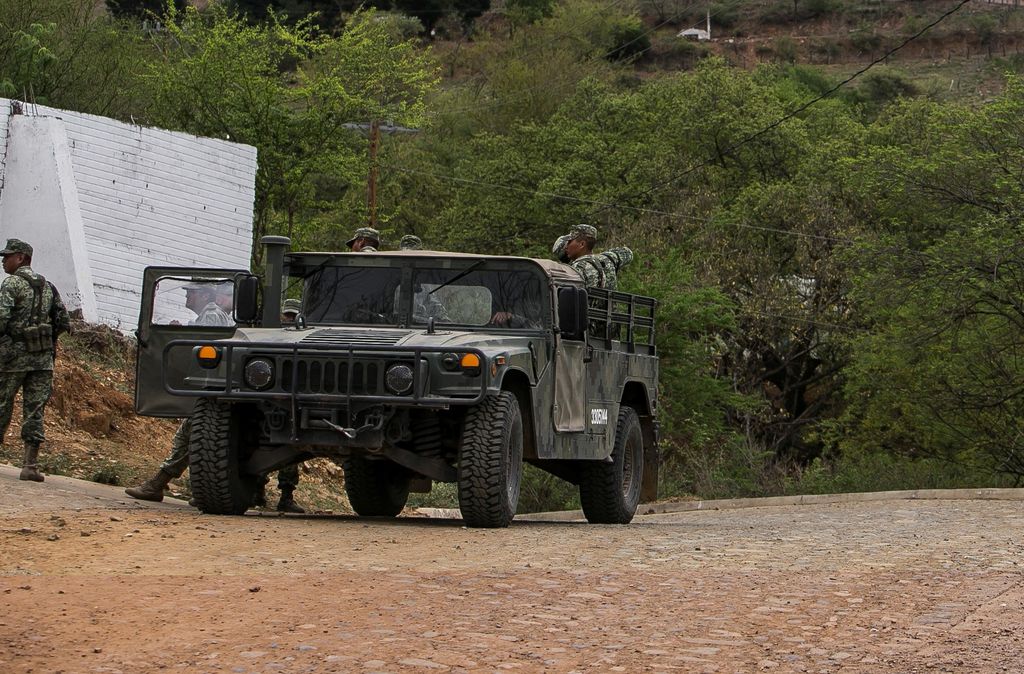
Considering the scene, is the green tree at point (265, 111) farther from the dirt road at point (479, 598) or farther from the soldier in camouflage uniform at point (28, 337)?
the dirt road at point (479, 598)

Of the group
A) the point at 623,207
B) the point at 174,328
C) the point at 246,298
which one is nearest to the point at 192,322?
the point at 174,328

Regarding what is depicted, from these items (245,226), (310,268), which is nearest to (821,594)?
(310,268)

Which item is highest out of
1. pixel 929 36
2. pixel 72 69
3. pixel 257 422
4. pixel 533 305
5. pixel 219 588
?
pixel 929 36

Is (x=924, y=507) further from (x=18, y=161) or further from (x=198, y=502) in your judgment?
(x=18, y=161)

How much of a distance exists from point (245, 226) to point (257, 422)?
11.8 metres

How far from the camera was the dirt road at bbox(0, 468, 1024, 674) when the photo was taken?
605 centimetres

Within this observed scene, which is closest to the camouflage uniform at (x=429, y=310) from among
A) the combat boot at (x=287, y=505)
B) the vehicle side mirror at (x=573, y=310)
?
the vehicle side mirror at (x=573, y=310)

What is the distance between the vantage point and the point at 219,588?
7352 millimetres

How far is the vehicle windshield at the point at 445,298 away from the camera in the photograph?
1164cm

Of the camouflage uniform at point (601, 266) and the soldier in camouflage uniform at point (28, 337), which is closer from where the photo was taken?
the soldier in camouflage uniform at point (28, 337)

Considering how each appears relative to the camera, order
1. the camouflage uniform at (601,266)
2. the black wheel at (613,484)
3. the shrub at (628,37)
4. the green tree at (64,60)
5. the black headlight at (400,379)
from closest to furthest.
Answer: the black headlight at (400,379), the camouflage uniform at (601,266), the black wheel at (613,484), the green tree at (64,60), the shrub at (628,37)

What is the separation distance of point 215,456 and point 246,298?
1.42 m

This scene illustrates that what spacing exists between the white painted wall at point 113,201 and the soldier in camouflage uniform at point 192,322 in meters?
6.72

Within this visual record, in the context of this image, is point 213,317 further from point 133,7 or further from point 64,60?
point 133,7
